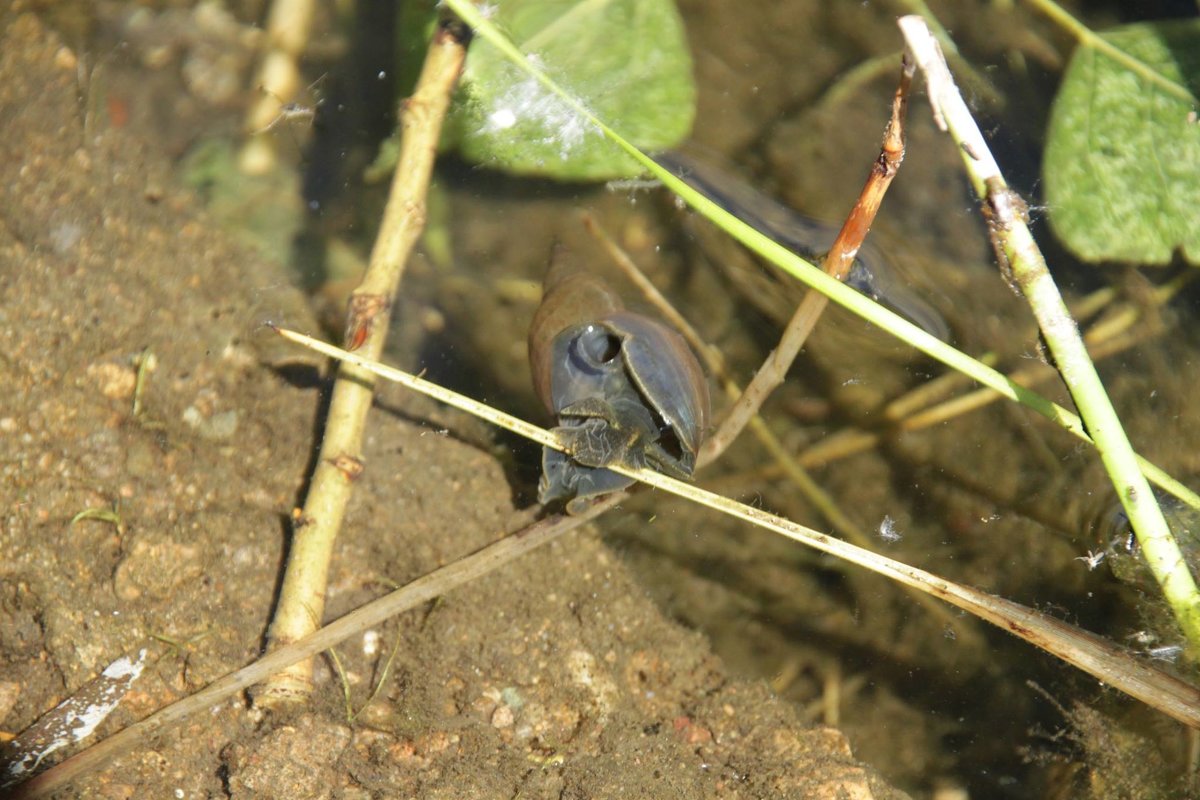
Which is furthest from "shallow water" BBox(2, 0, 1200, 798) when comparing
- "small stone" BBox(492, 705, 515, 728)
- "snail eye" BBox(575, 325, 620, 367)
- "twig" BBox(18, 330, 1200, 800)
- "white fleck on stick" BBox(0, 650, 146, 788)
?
"white fleck on stick" BBox(0, 650, 146, 788)

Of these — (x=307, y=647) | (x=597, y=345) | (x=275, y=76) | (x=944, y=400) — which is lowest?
(x=307, y=647)

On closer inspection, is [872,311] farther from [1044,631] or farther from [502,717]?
[502,717]

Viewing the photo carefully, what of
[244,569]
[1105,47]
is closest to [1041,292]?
[1105,47]

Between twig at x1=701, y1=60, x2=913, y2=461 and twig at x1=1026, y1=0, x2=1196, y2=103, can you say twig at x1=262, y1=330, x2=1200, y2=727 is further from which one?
twig at x1=1026, y1=0, x2=1196, y2=103

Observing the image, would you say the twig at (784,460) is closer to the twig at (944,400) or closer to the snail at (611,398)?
the twig at (944,400)

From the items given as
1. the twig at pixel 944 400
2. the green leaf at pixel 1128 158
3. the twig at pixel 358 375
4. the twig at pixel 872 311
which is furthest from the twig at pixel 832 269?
the twig at pixel 358 375

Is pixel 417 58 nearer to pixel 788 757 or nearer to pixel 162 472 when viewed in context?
pixel 162 472

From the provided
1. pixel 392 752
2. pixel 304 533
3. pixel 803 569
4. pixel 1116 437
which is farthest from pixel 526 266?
pixel 1116 437
